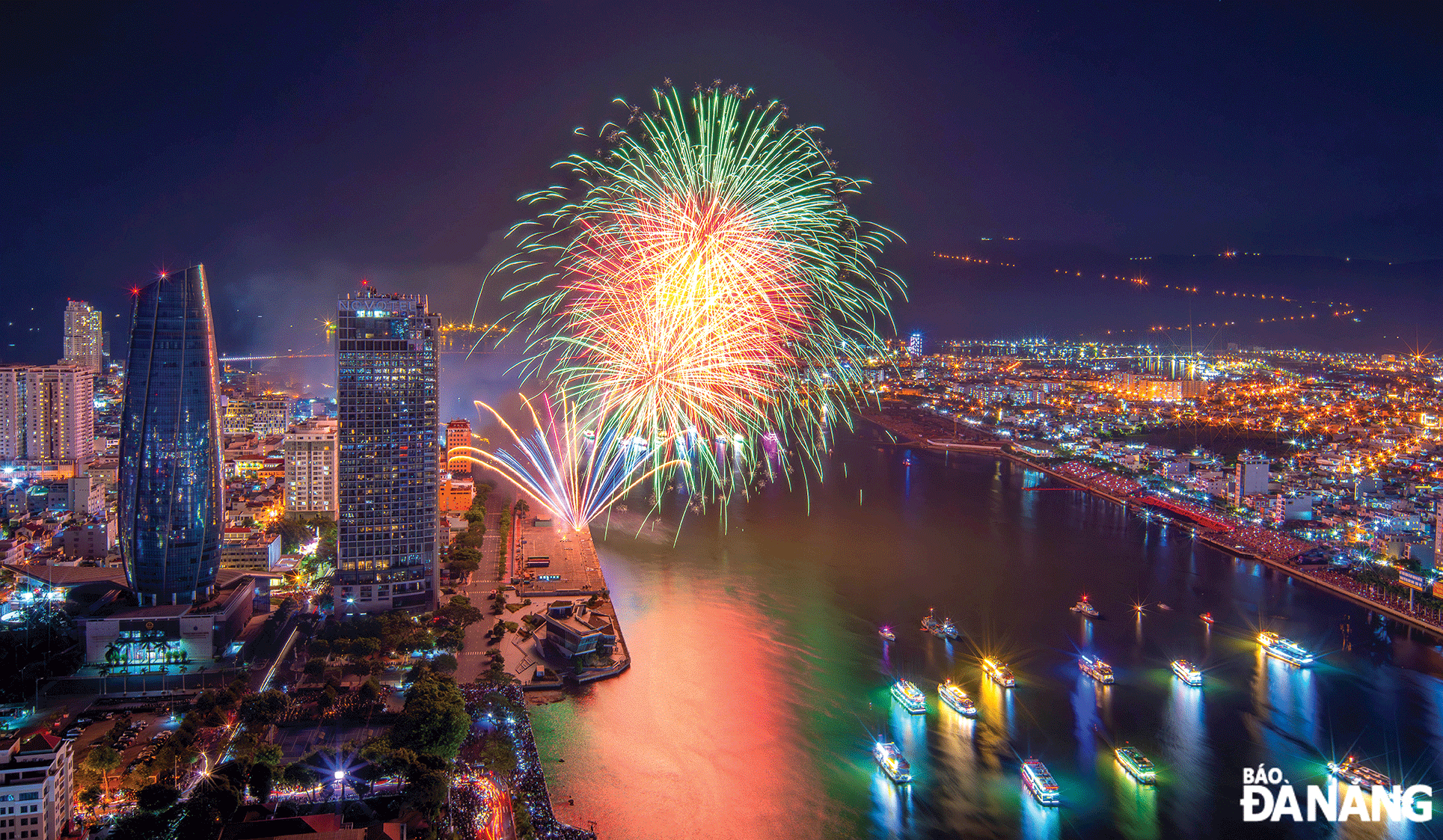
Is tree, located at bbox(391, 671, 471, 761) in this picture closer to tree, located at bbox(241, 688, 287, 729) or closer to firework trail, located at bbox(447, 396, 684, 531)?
tree, located at bbox(241, 688, 287, 729)

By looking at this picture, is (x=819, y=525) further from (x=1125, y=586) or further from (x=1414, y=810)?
(x=1414, y=810)

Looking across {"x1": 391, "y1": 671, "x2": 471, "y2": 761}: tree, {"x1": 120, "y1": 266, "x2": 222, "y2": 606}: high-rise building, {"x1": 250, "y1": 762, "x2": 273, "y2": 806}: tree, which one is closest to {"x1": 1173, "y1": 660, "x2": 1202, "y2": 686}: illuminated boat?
{"x1": 391, "y1": 671, "x2": 471, "y2": 761}: tree

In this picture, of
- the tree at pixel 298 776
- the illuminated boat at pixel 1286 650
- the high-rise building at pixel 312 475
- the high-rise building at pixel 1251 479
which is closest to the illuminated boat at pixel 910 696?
the illuminated boat at pixel 1286 650

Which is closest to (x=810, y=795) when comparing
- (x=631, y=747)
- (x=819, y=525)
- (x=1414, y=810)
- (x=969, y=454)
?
(x=631, y=747)

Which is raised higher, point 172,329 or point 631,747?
point 172,329

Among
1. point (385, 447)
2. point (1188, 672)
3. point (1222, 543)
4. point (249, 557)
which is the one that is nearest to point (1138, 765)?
point (1188, 672)
